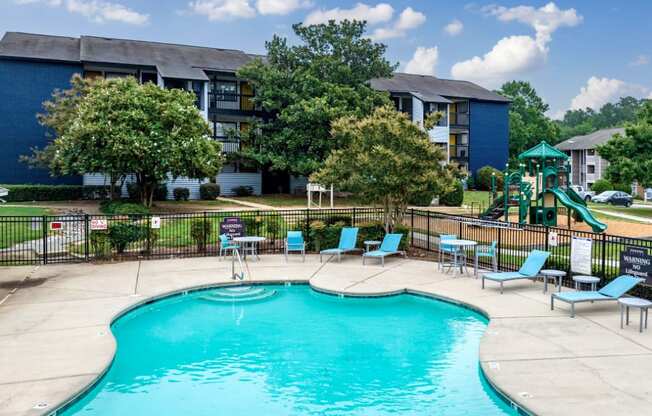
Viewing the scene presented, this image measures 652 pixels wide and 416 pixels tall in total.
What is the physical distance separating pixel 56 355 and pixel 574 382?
7437mm

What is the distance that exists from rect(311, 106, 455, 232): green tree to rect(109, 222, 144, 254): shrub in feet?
19.1

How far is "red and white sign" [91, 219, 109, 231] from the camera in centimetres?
1747

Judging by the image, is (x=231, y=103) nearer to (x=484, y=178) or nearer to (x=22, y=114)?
(x=22, y=114)

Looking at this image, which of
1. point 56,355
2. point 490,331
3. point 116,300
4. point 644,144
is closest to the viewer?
point 56,355

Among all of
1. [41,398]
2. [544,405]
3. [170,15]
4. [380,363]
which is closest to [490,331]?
[380,363]

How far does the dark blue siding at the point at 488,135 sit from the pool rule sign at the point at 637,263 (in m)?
42.9

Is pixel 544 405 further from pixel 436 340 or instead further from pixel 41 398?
pixel 41 398

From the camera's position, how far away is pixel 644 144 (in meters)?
36.4

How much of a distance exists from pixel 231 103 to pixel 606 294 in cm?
3610

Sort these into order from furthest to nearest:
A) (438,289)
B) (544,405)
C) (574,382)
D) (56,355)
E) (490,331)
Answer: (438,289)
(490,331)
(56,355)
(574,382)
(544,405)

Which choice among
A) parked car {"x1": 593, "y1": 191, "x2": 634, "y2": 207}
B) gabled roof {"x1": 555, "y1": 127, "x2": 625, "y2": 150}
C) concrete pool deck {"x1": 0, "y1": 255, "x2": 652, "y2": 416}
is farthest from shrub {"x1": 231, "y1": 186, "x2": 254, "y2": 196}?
gabled roof {"x1": 555, "y1": 127, "x2": 625, "y2": 150}

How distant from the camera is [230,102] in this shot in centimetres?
4397

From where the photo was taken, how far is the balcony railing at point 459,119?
54.2 m

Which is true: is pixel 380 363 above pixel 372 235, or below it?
below
